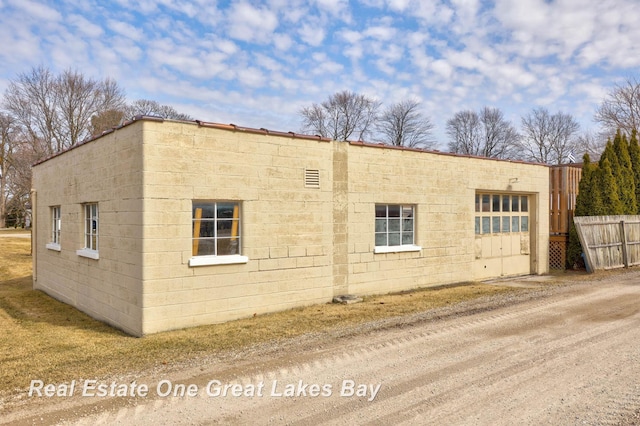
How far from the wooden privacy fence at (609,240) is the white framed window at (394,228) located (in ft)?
23.9

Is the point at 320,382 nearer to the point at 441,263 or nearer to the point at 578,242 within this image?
the point at 441,263

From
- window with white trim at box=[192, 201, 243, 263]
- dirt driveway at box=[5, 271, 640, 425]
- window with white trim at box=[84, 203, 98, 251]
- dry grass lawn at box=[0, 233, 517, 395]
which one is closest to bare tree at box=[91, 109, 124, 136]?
dry grass lawn at box=[0, 233, 517, 395]

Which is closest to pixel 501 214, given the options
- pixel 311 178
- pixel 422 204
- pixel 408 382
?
pixel 422 204

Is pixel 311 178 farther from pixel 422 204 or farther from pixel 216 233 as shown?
pixel 422 204

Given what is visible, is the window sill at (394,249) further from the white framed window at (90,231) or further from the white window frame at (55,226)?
the white window frame at (55,226)

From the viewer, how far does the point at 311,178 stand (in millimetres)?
10023

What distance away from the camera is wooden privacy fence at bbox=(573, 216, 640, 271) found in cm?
1570

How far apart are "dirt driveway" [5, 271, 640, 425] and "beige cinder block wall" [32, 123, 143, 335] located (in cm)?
306

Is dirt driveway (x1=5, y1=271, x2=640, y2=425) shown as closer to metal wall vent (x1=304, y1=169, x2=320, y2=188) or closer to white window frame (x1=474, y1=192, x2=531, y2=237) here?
metal wall vent (x1=304, y1=169, x2=320, y2=188)

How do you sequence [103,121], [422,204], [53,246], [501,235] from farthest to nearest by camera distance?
1. [103,121]
2. [501,235]
3. [53,246]
4. [422,204]

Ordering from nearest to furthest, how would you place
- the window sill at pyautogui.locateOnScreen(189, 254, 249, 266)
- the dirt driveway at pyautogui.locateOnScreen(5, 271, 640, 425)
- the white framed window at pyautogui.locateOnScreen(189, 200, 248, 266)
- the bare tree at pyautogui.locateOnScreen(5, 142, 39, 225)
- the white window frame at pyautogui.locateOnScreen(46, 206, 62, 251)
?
1. the dirt driveway at pyautogui.locateOnScreen(5, 271, 640, 425)
2. the window sill at pyautogui.locateOnScreen(189, 254, 249, 266)
3. the white framed window at pyautogui.locateOnScreen(189, 200, 248, 266)
4. the white window frame at pyautogui.locateOnScreen(46, 206, 62, 251)
5. the bare tree at pyautogui.locateOnScreen(5, 142, 39, 225)

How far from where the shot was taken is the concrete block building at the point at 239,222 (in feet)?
26.5

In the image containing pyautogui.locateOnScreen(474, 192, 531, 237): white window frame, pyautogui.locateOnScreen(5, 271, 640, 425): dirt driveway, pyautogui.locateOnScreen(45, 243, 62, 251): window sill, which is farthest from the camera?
pyautogui.locateOnScreen(474, 192, 531, 237): white window frame

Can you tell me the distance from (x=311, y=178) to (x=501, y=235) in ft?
25.6
